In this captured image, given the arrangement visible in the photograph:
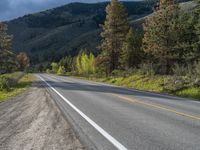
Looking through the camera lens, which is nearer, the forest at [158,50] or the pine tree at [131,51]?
the forest at [158,50]

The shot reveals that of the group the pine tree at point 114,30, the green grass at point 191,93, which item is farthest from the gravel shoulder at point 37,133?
the pine tree at point 114,30

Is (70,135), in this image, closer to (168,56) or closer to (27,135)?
(27,135)

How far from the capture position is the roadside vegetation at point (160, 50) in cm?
3166

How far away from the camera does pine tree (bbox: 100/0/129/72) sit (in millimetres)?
58281

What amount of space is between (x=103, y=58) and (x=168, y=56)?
20485 mm

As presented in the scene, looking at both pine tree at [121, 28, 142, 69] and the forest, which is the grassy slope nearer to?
the forest

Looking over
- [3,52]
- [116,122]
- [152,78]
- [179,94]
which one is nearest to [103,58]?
[3,52]

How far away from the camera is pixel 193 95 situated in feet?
83.9

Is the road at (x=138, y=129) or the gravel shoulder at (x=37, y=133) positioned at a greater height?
the road at (x=138, y=129)

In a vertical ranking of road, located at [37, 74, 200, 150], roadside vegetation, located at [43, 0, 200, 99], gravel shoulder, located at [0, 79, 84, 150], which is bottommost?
gravel shoulder, located at [0, 79, 84, 150]

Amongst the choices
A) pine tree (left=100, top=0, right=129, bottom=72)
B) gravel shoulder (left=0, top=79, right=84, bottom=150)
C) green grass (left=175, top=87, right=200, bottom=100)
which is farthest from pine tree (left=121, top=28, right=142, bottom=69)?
gravel shoulder (left=0, top=79, right=84, bottom=150)

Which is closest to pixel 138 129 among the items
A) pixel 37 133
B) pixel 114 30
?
pixel 37 133

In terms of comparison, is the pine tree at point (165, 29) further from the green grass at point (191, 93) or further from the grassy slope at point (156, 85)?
the green grass at point (191, 93)

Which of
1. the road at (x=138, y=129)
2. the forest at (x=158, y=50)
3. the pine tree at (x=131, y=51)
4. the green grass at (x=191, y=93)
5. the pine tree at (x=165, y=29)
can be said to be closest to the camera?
the road at (x=138, y=129)
